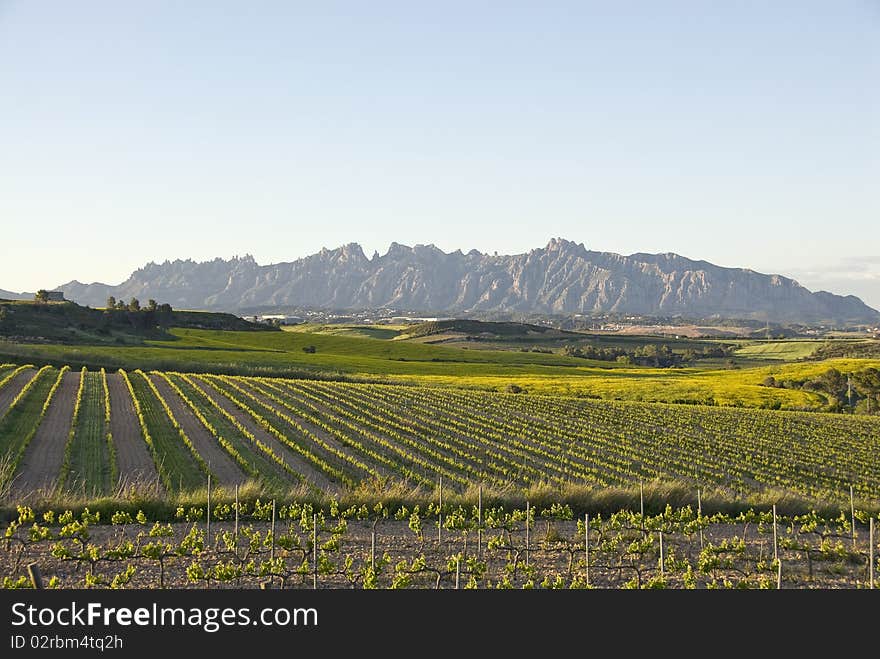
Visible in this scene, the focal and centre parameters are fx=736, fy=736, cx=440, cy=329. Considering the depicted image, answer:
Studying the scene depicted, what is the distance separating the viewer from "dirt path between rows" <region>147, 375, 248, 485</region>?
26328 mm

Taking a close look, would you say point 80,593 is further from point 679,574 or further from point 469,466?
point 469,466

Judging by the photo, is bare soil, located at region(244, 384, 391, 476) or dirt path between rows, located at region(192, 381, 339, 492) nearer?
dirt path between rows, located at region(192, 381, 339, 492)

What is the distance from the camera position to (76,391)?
47.0 m

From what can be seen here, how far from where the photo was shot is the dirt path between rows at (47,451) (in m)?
24.2

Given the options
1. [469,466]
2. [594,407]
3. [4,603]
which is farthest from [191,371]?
[4,603]

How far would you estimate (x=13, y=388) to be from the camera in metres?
46.2

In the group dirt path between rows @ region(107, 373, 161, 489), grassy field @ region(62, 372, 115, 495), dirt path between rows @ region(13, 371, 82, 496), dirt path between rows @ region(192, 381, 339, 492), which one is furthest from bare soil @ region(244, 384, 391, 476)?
dirt path between rows @ region(13, 371, 82, 496)

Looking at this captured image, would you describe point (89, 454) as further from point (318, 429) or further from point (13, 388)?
point (13, 388)

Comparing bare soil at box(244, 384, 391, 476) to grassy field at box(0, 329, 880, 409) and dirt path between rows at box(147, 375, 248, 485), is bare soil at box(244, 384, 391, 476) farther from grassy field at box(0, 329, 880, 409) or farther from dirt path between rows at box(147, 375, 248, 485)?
grassy field at box(0, 329, 880, 409)

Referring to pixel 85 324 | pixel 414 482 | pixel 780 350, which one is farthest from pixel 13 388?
pixel 780 350

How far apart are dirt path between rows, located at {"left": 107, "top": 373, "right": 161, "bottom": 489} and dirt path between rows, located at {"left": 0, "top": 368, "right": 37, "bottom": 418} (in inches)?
204

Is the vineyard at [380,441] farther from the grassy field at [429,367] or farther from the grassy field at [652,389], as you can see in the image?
the grassy field at [429,367]

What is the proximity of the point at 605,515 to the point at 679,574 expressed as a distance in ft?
19.3

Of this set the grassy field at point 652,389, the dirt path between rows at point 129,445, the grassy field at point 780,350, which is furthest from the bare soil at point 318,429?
the grassy field at point 780,350
